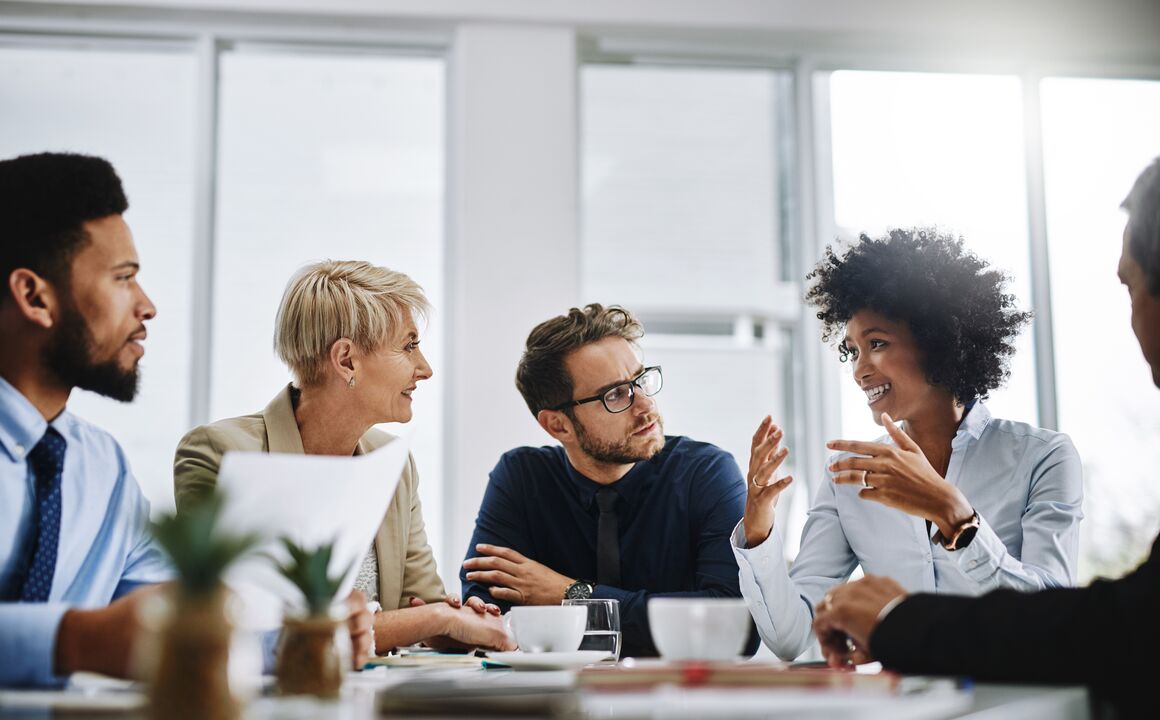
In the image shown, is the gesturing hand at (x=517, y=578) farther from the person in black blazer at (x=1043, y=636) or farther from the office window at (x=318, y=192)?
the office window at (x=318, y=192)

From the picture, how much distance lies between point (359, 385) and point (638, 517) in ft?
2.47

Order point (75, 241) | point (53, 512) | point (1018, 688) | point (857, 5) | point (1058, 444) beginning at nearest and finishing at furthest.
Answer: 1. point (1018, 688)
2. point (53, 512)
3. point (75, 241)
4. point (1058, 444)
5. point (857, 5)

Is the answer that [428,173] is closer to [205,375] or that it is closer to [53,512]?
[205,375]

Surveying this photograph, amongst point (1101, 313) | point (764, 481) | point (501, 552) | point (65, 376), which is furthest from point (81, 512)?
point (1101, 313)

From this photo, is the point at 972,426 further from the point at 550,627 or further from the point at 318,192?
the point at 318,192

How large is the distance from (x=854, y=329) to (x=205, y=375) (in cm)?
242

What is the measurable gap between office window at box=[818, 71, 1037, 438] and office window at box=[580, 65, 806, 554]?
32cm

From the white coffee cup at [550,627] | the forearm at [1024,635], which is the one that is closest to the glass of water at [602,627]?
the white coffee cup at [550,627]

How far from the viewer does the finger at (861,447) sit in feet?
6.20

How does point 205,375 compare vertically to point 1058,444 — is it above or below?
above

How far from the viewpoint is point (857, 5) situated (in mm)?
4113

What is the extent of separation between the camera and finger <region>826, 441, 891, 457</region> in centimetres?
189

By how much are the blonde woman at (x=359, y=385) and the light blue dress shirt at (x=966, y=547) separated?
30.3 inches

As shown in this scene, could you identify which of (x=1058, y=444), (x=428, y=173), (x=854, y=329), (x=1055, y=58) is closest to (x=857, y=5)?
(x=1055, y=58)
